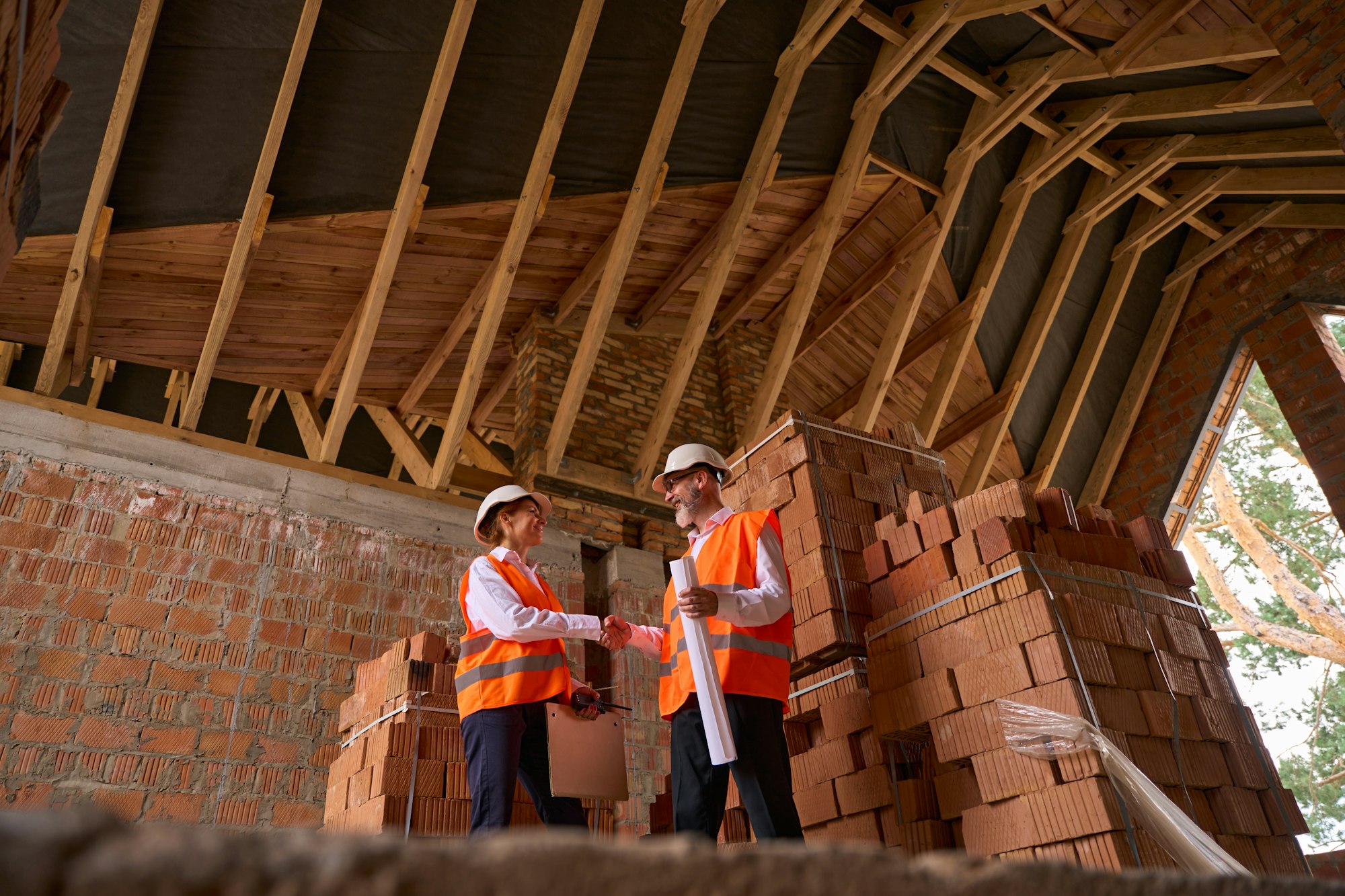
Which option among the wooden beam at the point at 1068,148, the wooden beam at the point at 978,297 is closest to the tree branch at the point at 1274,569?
the wooden beam at the point at 978,297

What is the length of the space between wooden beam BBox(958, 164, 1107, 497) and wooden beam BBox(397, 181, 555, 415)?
5.15 metres

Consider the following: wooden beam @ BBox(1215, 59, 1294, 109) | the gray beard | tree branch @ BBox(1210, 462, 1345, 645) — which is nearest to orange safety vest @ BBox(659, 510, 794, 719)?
the gray beard

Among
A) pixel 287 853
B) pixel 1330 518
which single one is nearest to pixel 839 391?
pixel 1330 518

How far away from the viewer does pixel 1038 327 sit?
10.1 meters

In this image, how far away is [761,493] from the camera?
493cm

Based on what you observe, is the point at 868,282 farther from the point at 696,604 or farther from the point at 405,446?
the point at 696,604

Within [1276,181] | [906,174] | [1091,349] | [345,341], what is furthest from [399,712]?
[1276,181]

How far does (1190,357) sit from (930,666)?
8749mm

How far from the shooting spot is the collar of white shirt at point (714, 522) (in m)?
3.61

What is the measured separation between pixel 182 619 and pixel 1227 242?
10525mm

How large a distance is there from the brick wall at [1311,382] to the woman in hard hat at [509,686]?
7.39 metres

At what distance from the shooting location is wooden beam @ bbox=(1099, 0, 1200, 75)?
726 cm

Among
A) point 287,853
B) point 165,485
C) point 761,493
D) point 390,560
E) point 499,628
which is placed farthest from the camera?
point 390,560

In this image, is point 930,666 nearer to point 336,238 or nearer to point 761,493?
point 761,493
